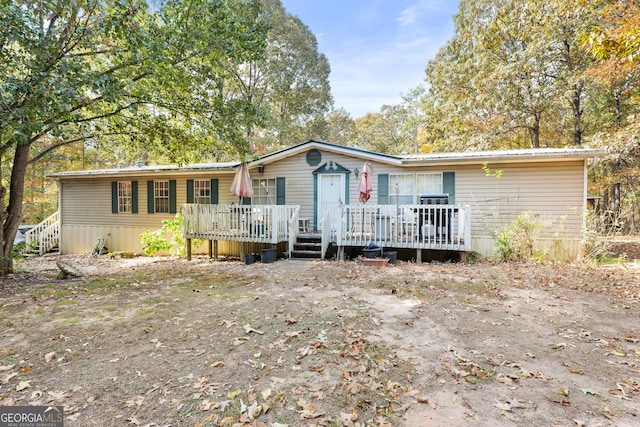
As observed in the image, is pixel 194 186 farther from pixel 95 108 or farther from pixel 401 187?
pixel 401 187

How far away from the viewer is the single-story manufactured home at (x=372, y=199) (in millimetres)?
8172

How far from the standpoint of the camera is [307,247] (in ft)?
29.0

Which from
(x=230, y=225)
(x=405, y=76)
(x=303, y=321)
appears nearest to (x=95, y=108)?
(x=230, y=225)

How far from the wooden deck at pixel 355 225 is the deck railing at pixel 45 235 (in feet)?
28.2

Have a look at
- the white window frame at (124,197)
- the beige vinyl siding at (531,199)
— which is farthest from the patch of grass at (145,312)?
the white window frame at (124,197)

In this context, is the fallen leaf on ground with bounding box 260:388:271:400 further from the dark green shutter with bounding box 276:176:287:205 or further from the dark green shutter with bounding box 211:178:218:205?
the dark green shutter with bounding box 211:178:218:205

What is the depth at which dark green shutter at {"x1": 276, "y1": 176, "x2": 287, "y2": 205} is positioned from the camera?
10848 mm

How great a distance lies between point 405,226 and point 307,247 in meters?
2.71

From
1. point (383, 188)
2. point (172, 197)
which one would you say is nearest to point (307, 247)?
point (383, 188)

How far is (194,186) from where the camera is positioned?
11828 mm

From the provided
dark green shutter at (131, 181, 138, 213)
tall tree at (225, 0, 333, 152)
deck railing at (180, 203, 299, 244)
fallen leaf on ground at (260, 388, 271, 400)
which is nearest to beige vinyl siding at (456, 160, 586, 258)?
deck railing at (180, 203, 299, 244)

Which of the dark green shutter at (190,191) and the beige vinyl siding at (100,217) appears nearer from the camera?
the dark green shutter at (190,191)

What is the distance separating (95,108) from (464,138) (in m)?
15.9

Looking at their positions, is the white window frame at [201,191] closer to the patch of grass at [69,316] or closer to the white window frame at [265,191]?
the white window frame at [265,191]
